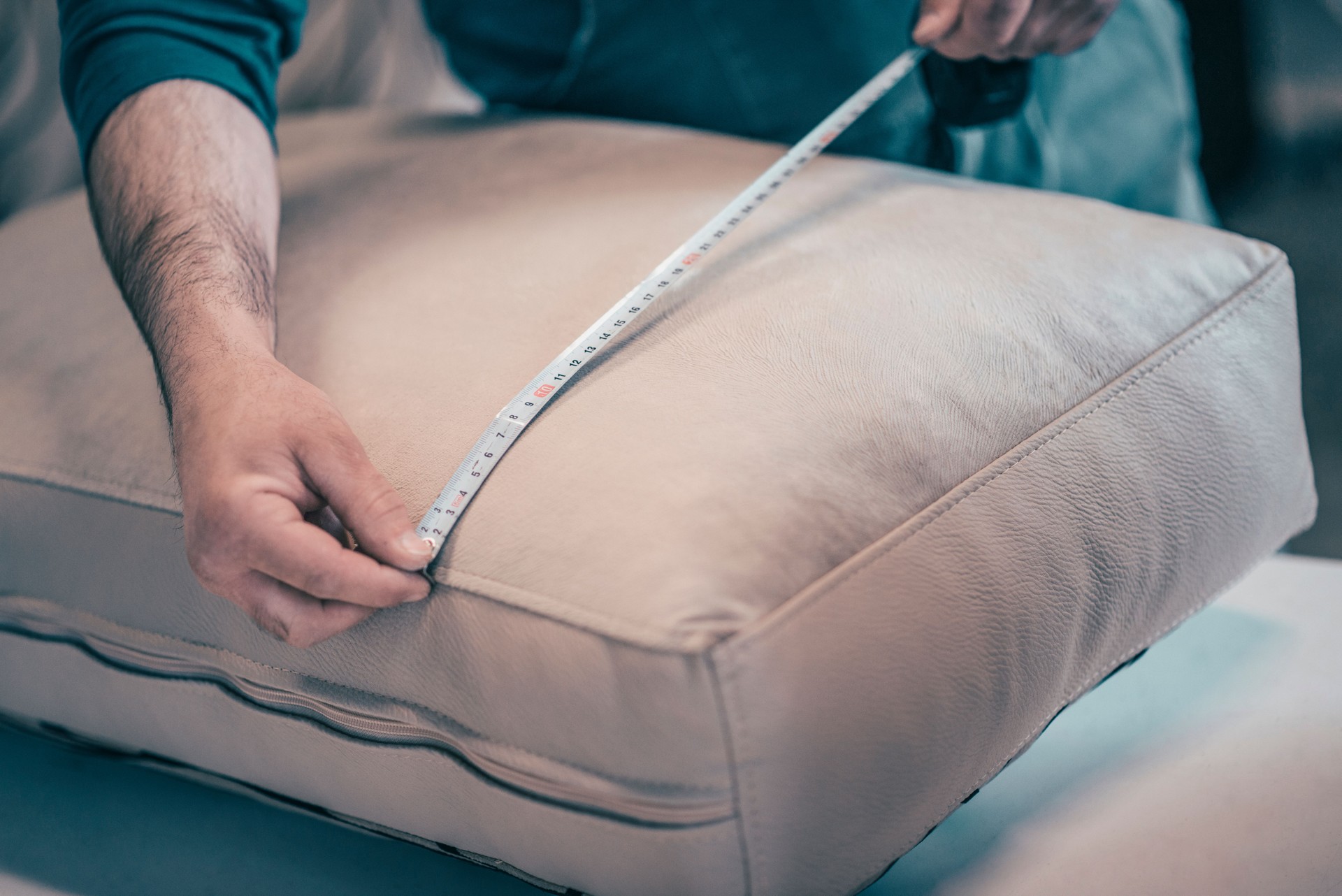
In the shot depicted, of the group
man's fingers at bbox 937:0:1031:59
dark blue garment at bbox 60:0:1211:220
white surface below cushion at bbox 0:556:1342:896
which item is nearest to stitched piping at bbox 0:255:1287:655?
white surface below cushion at bbox 0:556:1342:896

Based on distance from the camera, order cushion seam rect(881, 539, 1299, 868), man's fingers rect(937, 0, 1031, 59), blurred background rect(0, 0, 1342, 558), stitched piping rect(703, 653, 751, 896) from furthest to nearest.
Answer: blurred background rect(0, 0, 1342, 558)
man's fingers rect(937, 0, 1031, 59)
cushion seam rect(881, 539, 1299, 868)
stitched piping rect(703, 653, 751, 896)

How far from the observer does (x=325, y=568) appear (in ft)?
1.64

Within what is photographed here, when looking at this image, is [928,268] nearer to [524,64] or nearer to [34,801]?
[524,64]

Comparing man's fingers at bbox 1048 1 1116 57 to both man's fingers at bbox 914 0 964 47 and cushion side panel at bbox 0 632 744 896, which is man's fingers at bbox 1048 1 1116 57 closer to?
man's fingers at bbox 914 0 964 47

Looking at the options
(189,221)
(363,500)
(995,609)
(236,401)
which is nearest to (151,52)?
(189,221)

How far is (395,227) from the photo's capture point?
2.68ft

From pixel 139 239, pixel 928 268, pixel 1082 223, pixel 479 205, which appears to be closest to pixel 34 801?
pixel 139 239

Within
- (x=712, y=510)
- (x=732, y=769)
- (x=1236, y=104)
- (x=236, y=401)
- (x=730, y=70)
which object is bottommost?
(x=732, y=769)

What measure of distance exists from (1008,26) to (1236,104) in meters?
1.07

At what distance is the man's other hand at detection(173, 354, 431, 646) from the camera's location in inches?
20.0

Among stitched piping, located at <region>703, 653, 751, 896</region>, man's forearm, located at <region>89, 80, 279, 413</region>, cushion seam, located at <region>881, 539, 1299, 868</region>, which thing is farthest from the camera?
man's forearm, located at <region>89, 80, 279, 413</region>

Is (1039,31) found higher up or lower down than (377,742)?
higher up

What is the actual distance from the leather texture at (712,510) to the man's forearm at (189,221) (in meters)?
0.04

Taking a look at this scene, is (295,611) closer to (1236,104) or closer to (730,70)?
(730,70)
